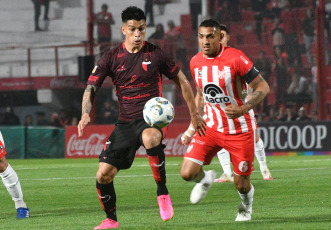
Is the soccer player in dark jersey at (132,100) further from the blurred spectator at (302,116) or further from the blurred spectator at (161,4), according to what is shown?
the blurred spectator at (161,4)

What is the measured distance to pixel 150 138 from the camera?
6.62m

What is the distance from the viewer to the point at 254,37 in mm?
20656

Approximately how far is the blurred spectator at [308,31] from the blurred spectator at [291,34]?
23 cm

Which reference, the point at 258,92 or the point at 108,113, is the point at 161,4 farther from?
the point at 258,92

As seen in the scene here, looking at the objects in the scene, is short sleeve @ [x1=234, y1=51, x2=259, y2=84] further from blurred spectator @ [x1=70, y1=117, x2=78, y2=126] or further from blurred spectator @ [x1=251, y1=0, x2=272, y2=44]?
blurred spectator @ [x1=251, y1=0, x2=272, y2=44]

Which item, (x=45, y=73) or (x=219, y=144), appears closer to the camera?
(x=219, y=144)

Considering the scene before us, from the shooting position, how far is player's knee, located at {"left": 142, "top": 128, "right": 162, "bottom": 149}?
662 centimetres

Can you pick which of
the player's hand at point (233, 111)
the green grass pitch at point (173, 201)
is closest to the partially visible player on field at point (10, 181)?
the green grass pitch at point (173, 201)

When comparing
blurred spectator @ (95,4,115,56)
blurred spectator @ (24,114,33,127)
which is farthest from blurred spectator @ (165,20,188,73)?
blurred spectator @ (24,114,33,127)

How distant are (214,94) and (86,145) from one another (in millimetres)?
12601

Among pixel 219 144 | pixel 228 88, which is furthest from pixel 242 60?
pixel 219 144

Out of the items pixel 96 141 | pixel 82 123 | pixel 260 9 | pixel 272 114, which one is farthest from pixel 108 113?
pixel 82 123

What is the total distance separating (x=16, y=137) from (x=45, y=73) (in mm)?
2965

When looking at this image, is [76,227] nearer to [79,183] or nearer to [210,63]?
[210,63]
